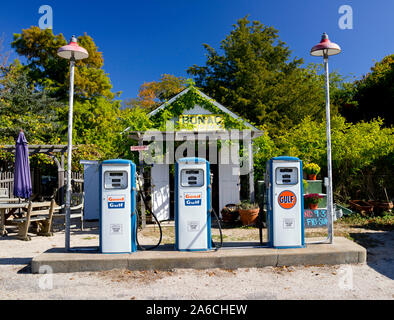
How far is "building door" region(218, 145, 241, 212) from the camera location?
10.5 meters

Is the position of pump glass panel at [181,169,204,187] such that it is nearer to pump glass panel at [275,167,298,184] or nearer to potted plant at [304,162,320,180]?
pump glass panel at [275,167,298,184]

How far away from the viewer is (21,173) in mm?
8086

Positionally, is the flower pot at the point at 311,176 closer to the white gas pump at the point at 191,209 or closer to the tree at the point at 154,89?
the white gas pump at the point at 191,209

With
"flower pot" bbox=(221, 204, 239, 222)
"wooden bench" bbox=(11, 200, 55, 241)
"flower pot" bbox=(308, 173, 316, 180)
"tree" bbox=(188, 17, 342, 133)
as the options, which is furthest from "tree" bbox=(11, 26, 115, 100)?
"flower pot" bbox=(308, 173, 316, 180)

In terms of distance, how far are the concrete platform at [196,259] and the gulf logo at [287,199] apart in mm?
758

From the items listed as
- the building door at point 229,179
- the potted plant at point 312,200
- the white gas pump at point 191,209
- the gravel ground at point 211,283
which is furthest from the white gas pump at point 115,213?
the building door at point 229,179

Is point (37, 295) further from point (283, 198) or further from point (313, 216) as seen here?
point (313, 216)

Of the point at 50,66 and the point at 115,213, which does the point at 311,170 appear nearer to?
the point at 115,213

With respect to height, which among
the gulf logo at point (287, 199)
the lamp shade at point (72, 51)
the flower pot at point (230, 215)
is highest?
the lamp shade at point (72, 51)

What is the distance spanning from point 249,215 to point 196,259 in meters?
3.86

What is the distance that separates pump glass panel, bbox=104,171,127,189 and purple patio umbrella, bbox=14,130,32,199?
3.68 meters

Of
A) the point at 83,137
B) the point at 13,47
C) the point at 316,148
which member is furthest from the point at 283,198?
the point at 13,47

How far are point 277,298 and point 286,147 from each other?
8.60 m

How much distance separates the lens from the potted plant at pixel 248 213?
28.9 ft
